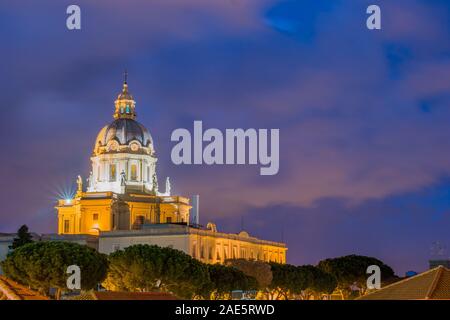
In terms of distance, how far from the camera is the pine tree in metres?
141

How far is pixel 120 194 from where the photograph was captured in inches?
6132

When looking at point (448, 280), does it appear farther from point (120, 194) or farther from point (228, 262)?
point (120, 194)

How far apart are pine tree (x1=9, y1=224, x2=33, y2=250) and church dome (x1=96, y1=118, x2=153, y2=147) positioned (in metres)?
23.7

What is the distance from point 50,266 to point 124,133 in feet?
209

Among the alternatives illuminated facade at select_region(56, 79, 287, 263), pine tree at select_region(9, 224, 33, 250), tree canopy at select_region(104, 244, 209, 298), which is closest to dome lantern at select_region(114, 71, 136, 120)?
illuminated facade at select_region(56, 79, 287, 263)

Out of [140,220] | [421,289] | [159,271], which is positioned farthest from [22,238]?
[421,289]

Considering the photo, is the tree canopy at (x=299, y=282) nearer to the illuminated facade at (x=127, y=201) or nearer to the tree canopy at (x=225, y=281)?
the tree canopy at (x=225, y=281)

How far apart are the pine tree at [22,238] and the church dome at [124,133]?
23.7m

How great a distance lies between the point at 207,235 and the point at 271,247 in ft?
97.7

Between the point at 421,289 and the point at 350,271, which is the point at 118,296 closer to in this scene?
the point at 421,289

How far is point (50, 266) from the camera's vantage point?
100688 mm

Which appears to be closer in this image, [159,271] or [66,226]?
[159,271]

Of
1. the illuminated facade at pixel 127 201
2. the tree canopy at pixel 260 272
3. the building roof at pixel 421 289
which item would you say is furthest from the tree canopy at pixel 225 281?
the building roof at pixel 421 289
